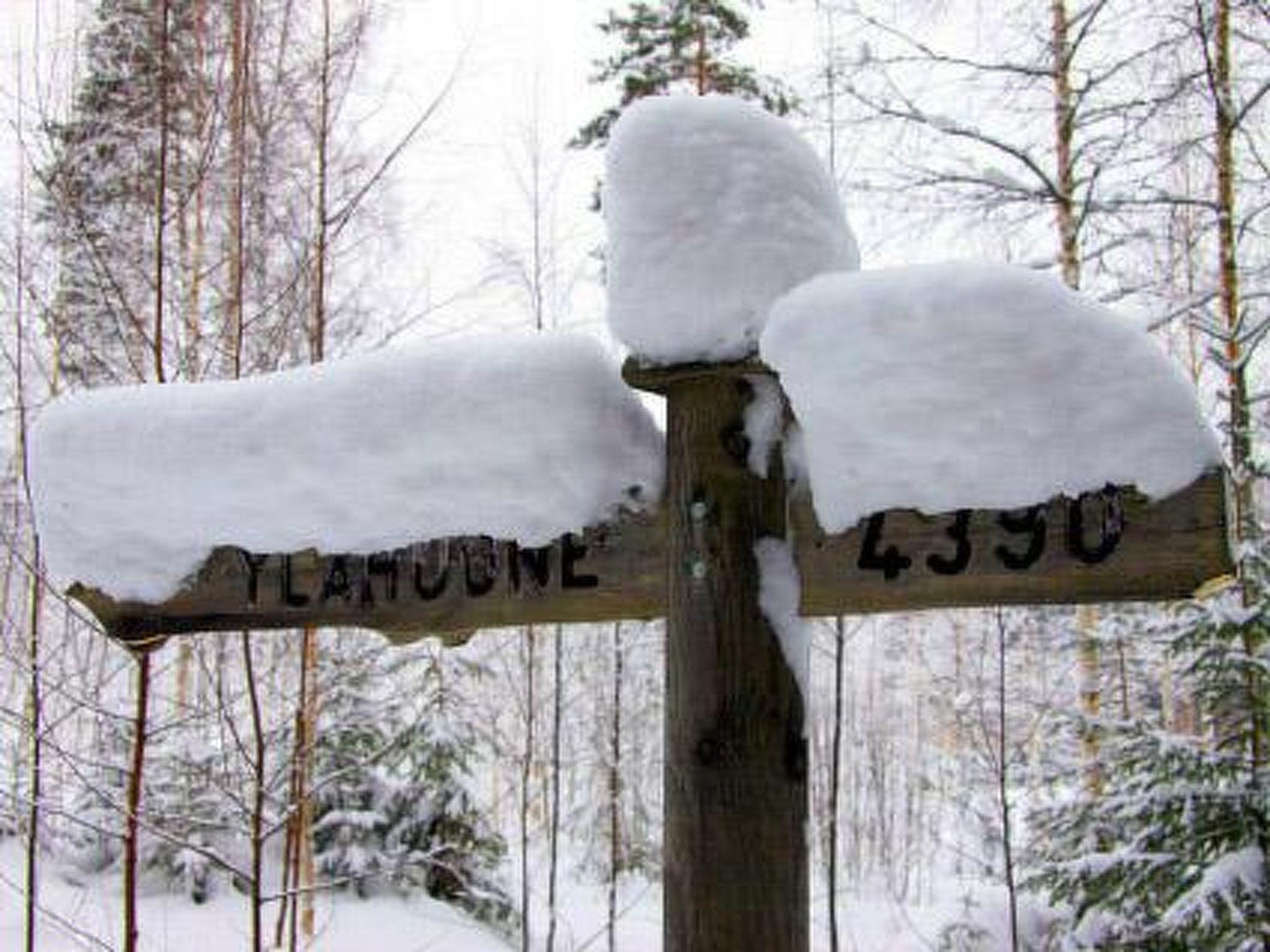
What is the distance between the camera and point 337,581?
73.8 inches

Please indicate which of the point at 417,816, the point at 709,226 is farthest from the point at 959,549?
the point at 417,816

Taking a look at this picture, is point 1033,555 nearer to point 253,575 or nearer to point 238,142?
point 253,575

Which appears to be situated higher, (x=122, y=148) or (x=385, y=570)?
(x=122, y=148)

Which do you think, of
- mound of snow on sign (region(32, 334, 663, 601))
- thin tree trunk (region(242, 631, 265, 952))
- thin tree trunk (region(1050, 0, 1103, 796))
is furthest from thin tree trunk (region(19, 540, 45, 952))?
thin tree trunk (region(1050, 0, 1103, 796))

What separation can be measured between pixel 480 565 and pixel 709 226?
651mm

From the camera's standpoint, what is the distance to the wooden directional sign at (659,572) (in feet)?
4.46

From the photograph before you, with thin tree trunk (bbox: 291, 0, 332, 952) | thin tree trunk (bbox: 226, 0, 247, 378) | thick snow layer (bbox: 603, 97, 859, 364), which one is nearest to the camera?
thick snow layer (bbox: 603, 97, 859, 364)

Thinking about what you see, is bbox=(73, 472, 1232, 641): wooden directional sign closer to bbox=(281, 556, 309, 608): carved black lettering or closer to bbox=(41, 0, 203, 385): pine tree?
bbox=(281, 556, 309, 608): carved black lettering

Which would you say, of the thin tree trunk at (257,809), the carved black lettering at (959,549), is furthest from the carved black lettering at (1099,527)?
the thin tree trunk at (257,809)

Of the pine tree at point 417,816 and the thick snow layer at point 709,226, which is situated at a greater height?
the thick snow layer at point 709,226

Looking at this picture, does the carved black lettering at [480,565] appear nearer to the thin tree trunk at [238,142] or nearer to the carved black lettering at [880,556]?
the carved black lettering at [880,556]

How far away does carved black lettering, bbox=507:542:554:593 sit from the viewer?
1751 millimetres

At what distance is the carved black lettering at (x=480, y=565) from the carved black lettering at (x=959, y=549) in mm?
702

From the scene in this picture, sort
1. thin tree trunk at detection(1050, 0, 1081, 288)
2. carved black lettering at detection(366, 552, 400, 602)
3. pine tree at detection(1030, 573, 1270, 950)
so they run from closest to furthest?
carved black lettering at detection(366, 552, 400, 602), pine tree at detection(1030, 573, 1270, 950), thin tree trunk at detection(1050, 0, 1081, 288)
